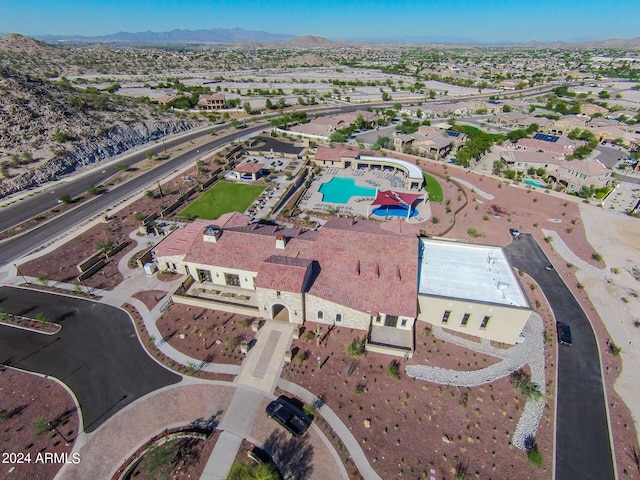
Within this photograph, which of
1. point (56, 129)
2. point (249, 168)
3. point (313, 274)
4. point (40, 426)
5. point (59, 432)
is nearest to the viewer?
point (40, 426)

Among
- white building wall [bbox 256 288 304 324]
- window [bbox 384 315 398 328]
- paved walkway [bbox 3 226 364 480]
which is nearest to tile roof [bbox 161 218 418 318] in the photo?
white building wall [bbox 256 288 304 324]

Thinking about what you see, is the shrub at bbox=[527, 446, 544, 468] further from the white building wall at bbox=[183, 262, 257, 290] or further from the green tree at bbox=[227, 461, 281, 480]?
the white building wall at bbox=[183, 262, 257, 290]

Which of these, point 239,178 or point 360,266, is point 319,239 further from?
point 239,178

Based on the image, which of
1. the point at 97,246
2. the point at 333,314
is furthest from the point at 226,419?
the point at 97,246

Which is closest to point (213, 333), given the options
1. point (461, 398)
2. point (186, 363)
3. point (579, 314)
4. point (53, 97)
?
point (186, 363)

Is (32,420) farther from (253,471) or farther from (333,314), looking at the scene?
(333,314)

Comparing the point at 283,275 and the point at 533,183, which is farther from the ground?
the point at 283,275
